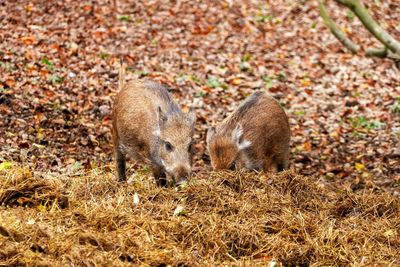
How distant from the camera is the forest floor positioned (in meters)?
6.40

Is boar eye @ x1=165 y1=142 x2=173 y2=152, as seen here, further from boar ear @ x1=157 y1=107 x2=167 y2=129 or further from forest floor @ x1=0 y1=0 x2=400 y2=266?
forest floor @ x1=0 y1=0 x2=400 y2=266

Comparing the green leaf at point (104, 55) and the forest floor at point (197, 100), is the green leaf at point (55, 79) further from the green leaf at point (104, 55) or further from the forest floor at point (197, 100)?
the green leaf at point (104, 55)

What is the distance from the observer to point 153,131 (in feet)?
26.4

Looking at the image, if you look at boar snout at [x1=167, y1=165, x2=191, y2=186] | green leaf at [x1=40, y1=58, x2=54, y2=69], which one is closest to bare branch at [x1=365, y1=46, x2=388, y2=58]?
boar snout at [x1=167, y1=165, x2=191, y2=186]

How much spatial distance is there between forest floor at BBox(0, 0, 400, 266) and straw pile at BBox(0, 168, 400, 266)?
0.8 inches

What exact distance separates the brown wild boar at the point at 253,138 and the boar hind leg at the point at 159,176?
0.59 m

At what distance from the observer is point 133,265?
5.37 m

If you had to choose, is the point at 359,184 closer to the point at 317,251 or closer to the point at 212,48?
the point at 317,251

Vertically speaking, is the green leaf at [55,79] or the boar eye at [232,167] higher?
the boar eye at [232,167]

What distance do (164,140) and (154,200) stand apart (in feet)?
2.91

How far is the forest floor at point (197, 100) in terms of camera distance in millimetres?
6402

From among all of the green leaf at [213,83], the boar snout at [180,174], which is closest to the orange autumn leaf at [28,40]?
the green leaf at [213,83]

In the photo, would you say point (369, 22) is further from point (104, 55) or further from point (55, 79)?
point (104, 55)

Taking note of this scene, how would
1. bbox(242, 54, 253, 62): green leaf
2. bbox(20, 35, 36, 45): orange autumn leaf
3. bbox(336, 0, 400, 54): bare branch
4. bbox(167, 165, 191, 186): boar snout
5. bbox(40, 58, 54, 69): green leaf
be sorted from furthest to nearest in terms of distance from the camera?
bbox(242, 54, 253, 62): green leaf
bbox(20, 35, 36, 45): orange autumn leaf
bbox(40, 58, 54, 69): green leaf
bbox(167, 165, 191, 186): boar snout
bbox(336, 0, 400, 54): bare branch
